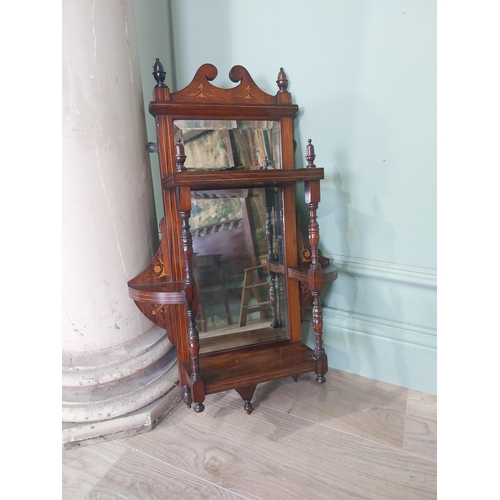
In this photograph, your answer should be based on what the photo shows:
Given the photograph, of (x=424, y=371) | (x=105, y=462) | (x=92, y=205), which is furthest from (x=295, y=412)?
(x=92, y=205)

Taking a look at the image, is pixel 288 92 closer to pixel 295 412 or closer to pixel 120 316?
pixel 120 316

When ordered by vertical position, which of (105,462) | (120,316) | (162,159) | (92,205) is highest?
(162,159)

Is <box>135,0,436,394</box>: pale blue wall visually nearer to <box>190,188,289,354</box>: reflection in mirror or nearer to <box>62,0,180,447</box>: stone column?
<box>190,188,289,354</box>: reflection in mirror

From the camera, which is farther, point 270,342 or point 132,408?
point 270,342

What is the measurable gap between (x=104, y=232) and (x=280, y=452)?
702 millimetres

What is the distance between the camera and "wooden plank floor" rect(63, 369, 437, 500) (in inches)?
30.0

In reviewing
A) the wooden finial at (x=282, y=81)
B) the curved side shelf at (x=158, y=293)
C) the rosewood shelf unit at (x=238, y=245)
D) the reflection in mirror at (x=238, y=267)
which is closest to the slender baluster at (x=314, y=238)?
the rosewood shelf unit at (x=238, y=245)

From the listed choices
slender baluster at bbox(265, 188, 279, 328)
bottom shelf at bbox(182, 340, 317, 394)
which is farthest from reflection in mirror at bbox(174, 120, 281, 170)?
bottom shelf at bbox(182, 340, 317, 394)

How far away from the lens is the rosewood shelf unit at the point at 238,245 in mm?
980

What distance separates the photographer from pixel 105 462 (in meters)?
0.86

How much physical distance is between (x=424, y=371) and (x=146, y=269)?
33.5 inches

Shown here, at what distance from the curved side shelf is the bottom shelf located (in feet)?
0.71

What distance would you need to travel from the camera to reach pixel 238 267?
1062 millimetres

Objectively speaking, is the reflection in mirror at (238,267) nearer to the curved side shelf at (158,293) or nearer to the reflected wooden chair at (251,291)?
the reflected wooden chair at (251,291)
